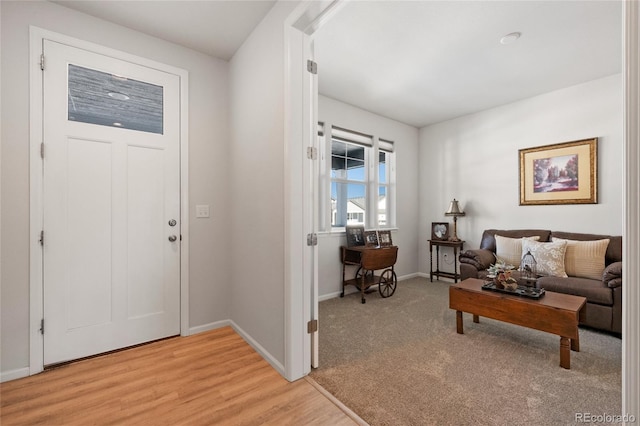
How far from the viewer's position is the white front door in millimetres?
1976

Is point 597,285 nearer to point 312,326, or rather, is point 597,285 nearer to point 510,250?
point 510,250

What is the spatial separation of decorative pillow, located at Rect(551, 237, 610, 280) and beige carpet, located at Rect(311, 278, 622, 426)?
2.00 ft

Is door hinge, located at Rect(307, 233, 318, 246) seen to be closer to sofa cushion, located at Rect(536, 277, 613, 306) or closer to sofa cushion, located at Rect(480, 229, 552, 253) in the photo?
sofa cushion, located at Rect(536, 277, 613, 306)

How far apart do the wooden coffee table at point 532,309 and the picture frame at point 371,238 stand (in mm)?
1432

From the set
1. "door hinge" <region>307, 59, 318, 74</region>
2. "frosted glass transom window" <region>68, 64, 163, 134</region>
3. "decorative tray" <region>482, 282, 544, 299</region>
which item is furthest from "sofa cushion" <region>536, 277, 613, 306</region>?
"frosted glass transom window" <region>68, 64, 163, 134</region>

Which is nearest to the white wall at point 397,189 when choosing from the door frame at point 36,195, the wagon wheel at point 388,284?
the wagon wheel at point 388,284

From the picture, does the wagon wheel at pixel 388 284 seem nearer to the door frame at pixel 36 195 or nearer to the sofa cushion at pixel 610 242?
the sofa cushion at pixel 610 242

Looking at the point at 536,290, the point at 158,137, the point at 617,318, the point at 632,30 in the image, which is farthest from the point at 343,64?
the point at 617,318

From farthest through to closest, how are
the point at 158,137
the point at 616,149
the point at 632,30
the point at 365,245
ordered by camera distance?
1. the point at 365,245
2. the point at 616,149
3. the point at 158,137
4. the point at 632,30

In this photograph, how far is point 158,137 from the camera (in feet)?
7.76

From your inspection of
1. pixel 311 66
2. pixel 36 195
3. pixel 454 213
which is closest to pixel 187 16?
pixel 311 66

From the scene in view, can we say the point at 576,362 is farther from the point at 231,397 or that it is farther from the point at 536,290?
the point at 231,397

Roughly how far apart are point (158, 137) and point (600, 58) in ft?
14.1

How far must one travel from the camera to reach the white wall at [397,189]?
365 centimetres
